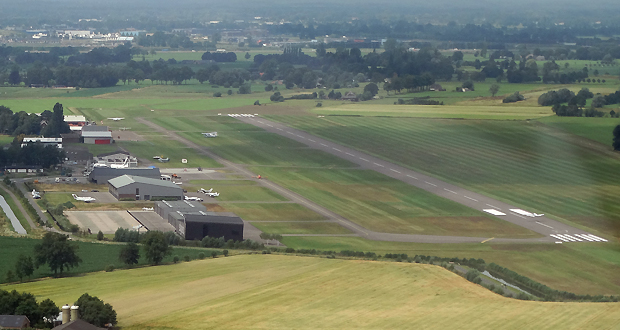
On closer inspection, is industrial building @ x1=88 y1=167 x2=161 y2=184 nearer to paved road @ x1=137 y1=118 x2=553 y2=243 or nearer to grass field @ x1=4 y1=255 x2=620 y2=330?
paved road @ x1=137 y1=118 x2=553 y2=243

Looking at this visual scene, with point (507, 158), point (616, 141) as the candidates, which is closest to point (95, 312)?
point (507, 158)

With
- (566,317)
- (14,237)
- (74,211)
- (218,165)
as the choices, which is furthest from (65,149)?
(566,317)

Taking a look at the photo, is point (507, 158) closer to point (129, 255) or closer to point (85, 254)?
point (129, 255)

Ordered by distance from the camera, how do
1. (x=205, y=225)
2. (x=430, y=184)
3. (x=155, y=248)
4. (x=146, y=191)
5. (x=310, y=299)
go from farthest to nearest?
(x=430, y=184), (x=146, y=191), (x=205, y=225), (x=155, y=248), (x=310, y=299)

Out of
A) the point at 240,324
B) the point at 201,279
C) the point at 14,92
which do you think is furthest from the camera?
the point at 14,92

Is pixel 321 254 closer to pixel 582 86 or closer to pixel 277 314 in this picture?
pixel 277 314

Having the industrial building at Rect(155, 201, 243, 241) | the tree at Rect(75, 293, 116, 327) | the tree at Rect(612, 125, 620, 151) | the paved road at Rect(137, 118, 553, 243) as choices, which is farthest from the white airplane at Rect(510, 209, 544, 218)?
the tree at Rect(75, 293, 116, 327)
